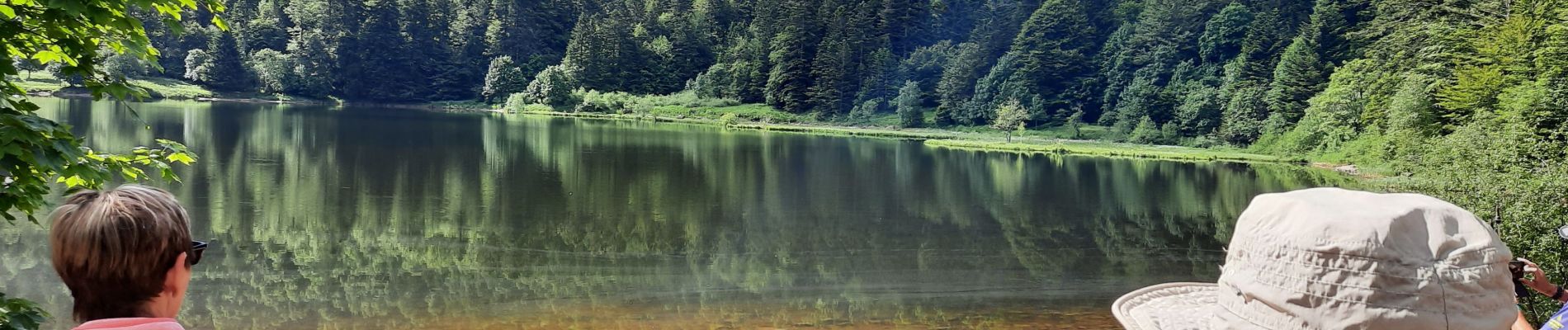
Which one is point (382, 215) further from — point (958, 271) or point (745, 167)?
point (745, 167)

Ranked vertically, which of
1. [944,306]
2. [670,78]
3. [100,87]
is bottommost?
[944,306]

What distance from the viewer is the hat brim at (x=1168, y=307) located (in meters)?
2.83

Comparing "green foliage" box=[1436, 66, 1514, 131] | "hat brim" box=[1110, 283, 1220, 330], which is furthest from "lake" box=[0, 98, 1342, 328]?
"hat brim" box=[1110, 283, 1220, 330]

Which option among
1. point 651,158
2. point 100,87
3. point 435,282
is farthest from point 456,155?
point 100,87

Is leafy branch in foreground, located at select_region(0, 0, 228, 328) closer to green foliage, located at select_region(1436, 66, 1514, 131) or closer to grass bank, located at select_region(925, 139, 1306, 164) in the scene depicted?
green foliage, located at select_region(1436, 66, 1514, 131)

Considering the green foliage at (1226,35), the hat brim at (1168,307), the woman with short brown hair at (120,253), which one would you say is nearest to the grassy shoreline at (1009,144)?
the green foliage at (1226,35)

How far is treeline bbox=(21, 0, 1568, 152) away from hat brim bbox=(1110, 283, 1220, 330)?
51.4m

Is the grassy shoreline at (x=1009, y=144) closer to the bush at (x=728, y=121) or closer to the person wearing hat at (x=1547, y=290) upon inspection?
the bush at (x=728, y=121)

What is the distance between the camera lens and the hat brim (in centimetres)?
283

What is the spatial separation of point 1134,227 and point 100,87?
20.1m

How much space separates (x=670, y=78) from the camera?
98.6 metres

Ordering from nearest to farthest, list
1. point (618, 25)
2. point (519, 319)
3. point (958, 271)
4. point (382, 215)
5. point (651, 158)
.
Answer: point (519, 319)
point (958, 271)
point (382, 215)
point (651, 158)
point (618, 25)

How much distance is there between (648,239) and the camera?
17391 mm

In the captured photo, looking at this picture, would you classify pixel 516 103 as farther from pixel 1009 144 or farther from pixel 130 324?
pixel 130 324
